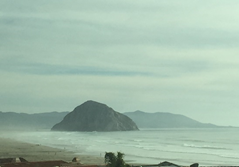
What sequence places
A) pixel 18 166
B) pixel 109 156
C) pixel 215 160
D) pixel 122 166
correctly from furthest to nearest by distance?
pixel 215 160 < pixel 18 166 < pixel 109 156 < pixel 122 166

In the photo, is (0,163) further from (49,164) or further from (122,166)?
(122,166)

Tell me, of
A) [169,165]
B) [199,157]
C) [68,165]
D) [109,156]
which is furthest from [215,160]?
[109,156]

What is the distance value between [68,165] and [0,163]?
41.4 ft

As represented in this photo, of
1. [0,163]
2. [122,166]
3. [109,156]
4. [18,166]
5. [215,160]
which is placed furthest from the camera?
[215,160]

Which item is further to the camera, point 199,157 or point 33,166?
point 199,157

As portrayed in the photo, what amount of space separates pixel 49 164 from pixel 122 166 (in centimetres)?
2185

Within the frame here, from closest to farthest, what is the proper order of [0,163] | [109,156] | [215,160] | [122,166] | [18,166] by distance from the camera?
[122,166]
[109,156]
[18,166]
[0,163]
[215,160]

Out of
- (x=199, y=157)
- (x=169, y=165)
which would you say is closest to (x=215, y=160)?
(x=199, y=157)

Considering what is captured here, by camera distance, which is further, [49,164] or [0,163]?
[0,163]

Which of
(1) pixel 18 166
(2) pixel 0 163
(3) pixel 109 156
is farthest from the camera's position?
(2) pixel 0 163

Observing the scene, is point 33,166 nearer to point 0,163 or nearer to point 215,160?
point 0,163

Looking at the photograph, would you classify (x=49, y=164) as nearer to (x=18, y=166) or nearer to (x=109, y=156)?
(x=18, y=166)

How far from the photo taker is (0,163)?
6334 centimetres

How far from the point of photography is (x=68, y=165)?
56.9 m
